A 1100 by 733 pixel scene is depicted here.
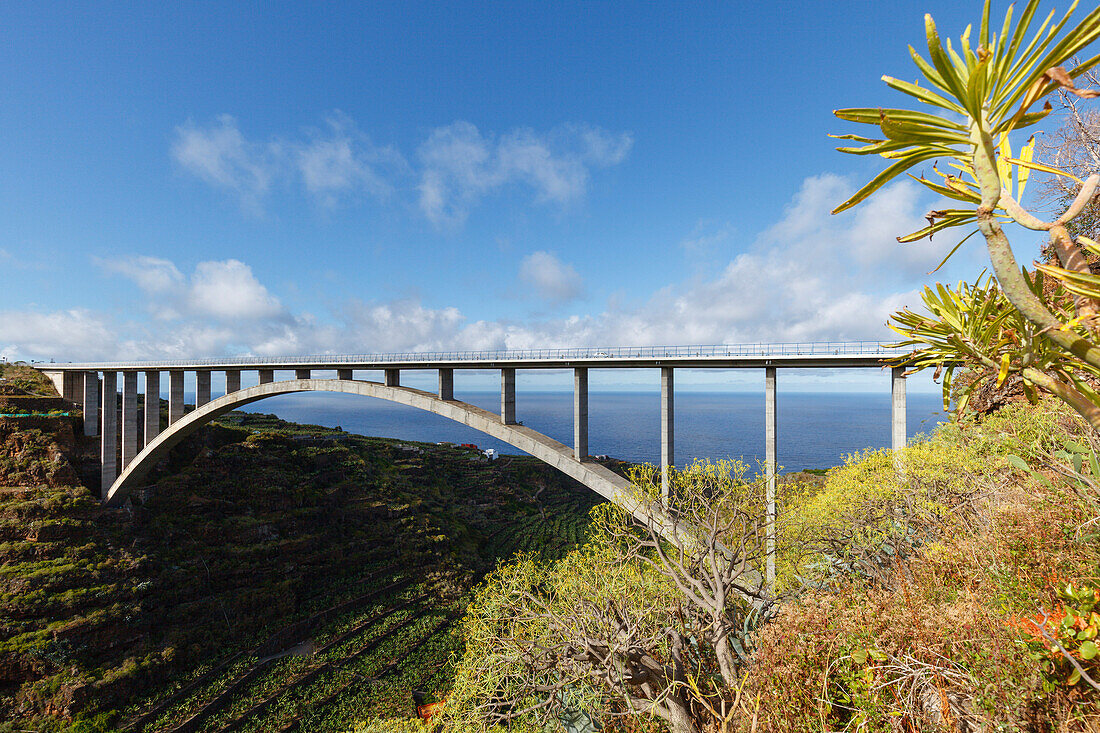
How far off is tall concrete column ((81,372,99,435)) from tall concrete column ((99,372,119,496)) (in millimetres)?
860

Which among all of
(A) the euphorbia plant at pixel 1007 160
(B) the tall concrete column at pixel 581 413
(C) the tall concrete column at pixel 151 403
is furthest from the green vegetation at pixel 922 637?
(C) the tall concrete column at pixel 151 403

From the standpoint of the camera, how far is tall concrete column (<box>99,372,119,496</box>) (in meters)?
25.0

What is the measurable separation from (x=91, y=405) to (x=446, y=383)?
27749mm

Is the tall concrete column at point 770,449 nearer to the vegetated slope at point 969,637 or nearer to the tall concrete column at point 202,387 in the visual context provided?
the vegetated slope at point 969,637

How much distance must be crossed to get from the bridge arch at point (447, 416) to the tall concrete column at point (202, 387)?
0.59 meters

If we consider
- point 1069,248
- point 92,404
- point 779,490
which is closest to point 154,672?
point 92,404

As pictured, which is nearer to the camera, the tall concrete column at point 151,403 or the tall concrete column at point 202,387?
the tall concrete column at point 202,387

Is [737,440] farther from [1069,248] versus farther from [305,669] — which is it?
[1069,248]

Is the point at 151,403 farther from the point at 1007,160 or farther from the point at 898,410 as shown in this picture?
the point at 898,410

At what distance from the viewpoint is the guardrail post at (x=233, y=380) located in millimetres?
22828

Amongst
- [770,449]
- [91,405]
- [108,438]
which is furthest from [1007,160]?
[91,405]

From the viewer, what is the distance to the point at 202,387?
2328 cm

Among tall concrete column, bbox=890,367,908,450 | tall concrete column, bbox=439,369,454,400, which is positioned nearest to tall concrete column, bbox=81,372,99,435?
tall concrete column, bbox=439,369,454,400

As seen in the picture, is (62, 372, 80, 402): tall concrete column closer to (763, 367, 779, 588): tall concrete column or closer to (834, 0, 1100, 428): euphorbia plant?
(763, 367, 779, 588): tall concrete column
